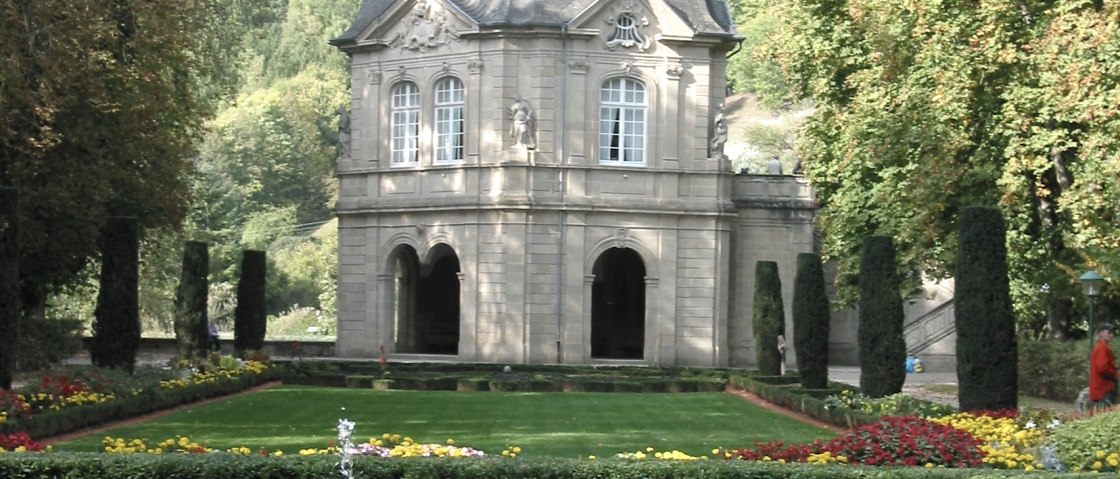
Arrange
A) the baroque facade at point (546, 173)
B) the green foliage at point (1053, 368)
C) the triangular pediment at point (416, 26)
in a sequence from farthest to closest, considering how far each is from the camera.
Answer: the triangular pediment at point (416, 26)
the baroque facade at point (546, 173)
the green foliage at point (1053, 368)

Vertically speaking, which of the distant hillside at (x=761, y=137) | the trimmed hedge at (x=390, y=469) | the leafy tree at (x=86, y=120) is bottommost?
the trimmed hedge at (x=390, y=469)

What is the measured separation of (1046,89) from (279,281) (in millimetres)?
60823

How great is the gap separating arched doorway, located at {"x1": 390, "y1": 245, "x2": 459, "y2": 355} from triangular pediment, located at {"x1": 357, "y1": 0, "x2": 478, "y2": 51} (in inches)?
267

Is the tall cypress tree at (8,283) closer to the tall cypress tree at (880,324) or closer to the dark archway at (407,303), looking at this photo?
the tall cypress tree at (880,324)

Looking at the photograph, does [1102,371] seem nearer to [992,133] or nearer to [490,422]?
[490,422]

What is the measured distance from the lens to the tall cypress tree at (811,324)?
1635 inches

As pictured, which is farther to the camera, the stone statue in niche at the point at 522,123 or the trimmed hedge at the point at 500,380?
the stone statue in niche at the point at 522,123

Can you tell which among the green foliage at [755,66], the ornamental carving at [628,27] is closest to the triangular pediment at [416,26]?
the ornamental carving at [628,27]

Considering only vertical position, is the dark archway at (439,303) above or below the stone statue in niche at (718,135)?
below

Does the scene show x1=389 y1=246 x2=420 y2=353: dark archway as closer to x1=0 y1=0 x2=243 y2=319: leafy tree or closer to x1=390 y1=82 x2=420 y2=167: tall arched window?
x1=390 y1=82 x2=420 y2=167: tall arched window

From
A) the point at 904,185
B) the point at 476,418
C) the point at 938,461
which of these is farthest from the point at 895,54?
the point at 938,461

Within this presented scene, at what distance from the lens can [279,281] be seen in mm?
96125

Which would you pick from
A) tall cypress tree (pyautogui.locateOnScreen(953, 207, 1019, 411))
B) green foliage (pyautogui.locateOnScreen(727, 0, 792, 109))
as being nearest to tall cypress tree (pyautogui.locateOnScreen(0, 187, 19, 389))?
tall cypress tree (pyautogui.locateOnScreen(953, 207, 1019, 411))

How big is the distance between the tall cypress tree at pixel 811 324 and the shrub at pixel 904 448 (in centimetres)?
1849
